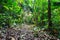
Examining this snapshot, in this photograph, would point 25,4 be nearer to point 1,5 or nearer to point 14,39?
point 1,5

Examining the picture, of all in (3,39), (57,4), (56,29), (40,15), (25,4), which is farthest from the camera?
(25,4)

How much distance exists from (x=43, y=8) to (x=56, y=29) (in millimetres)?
4448

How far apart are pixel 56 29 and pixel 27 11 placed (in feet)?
54.9

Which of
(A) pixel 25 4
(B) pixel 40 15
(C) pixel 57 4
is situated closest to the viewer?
(C) pixel 57 4

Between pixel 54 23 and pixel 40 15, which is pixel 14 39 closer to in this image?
pixel 54 23

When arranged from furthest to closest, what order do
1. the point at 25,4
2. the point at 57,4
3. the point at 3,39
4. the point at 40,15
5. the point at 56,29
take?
the point at 25,4, the point at 40,15, the point at 57,4, the point at 56,29, the point at 3,39

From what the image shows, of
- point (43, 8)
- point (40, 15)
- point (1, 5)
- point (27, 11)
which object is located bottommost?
point (27, 11)

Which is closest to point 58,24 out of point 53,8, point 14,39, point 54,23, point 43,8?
point 54,23

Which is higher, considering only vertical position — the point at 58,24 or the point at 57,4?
the point at 57,4

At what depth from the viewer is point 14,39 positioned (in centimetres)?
743

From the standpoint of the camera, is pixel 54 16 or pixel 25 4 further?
pixel 25 4

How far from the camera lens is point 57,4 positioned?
11.9 m

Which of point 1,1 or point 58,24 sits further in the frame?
point 1,1

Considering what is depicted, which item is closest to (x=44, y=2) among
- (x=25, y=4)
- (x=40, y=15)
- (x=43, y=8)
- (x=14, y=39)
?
(x=43, y=8)
